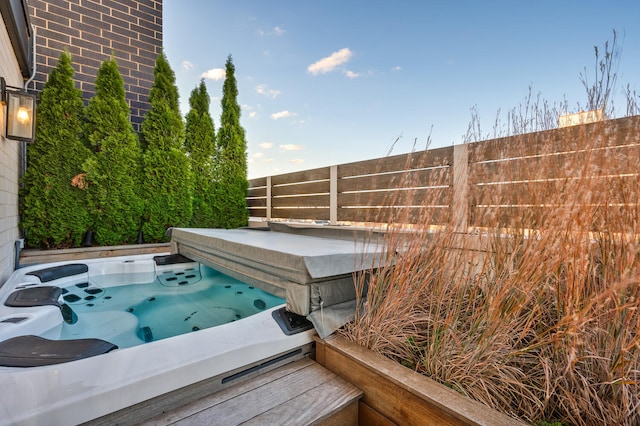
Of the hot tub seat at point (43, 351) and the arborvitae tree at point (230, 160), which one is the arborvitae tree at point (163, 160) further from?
the hot tub seat at point (43, 351)

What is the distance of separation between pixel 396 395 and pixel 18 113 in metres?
3.79

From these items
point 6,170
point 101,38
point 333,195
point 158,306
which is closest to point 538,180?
point 158,306

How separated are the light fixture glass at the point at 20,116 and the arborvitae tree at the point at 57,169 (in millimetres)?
1478

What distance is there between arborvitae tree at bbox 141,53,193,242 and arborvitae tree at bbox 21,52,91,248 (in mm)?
853

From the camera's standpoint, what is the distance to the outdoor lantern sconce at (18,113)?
2.58 metres

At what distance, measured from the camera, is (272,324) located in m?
1.53

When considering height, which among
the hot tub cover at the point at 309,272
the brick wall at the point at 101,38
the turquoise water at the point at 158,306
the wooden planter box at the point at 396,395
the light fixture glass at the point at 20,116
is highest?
the brick wall at the point at 101,38

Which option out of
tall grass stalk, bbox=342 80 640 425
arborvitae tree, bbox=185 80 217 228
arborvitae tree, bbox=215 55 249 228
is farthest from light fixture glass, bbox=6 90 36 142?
tall grass stalk, bbox=342 80 640 425

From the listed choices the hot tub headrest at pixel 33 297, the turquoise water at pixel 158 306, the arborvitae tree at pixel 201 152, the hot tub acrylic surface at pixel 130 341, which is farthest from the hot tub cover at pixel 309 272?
the arborvitae tree at pixel 201 152

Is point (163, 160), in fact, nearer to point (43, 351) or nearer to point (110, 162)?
point (110, 162)

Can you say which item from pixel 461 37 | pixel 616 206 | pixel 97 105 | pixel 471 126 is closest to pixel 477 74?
pixel 461 37

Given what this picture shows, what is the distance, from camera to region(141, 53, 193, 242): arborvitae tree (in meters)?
4.88

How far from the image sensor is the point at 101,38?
502cm

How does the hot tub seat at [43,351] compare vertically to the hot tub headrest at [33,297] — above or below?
above
